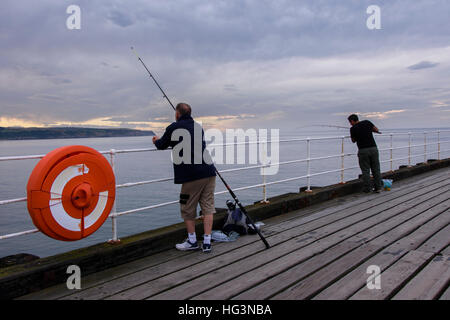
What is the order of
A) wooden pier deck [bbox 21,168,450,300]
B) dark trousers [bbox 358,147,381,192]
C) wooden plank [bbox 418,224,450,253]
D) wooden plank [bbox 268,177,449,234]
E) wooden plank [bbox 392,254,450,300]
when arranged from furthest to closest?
dark trousers [bbox 358,147,381,192] < wooden plank [bbox 268,177,449,234] < wooden plank [bbox 418,224,450,253] < wooden pier deck [bbox 21,168,450,300] < wooden plank [bbox 392,254,450,300]

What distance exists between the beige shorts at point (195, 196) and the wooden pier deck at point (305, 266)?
0.42 meters

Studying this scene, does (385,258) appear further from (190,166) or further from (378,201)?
(378,201)

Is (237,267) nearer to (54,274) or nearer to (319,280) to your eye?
(319,280)

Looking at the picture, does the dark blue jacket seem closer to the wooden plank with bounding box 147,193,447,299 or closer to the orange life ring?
the orange life ring

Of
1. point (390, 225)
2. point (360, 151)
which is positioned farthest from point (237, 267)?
point (360, 151)

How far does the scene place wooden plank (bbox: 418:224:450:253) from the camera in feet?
12.0

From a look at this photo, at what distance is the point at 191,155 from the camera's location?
3.73m

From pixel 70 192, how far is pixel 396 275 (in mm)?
2708

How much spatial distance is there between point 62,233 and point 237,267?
4.90 feet

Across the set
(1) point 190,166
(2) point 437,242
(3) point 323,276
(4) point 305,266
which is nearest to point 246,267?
(4) point 305,266

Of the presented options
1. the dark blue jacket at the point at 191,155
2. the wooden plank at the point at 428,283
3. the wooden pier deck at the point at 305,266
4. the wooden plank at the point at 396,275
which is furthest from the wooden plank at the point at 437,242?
the dark blue jacket at the point at 191,155

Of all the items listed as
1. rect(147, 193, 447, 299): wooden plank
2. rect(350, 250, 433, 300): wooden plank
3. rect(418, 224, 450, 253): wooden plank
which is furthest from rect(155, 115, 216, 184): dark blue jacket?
rect(418, 224, 450, 253): wooden plank

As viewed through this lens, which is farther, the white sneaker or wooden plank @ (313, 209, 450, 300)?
the white sneaker

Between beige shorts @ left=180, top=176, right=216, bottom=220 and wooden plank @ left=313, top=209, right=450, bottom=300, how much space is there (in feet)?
5.13
